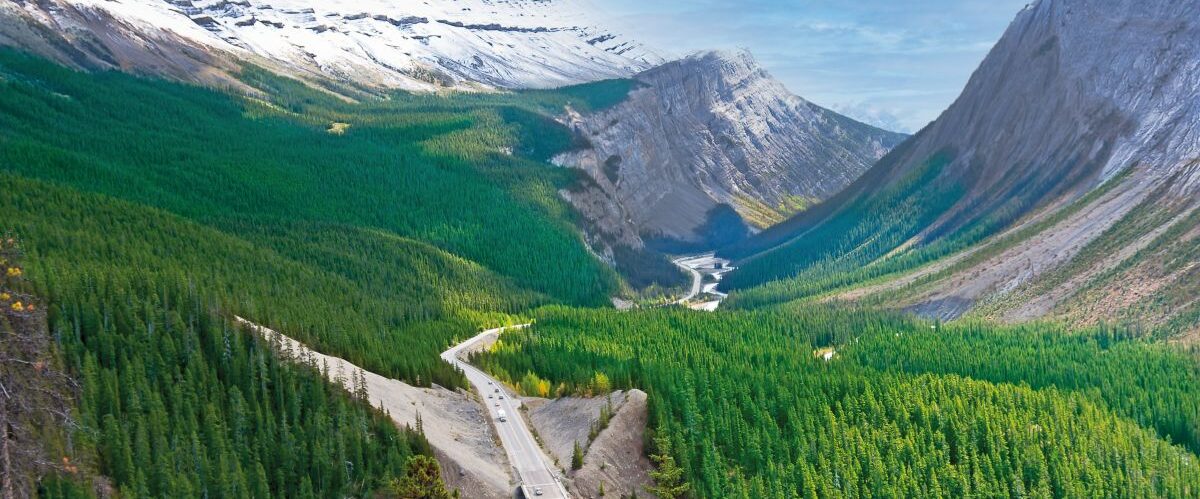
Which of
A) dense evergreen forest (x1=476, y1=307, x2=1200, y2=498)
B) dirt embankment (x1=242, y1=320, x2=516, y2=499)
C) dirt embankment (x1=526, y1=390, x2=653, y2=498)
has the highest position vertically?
Result: dense evergreen forest (x1=476, y1=307, x2=1200, y2=498)

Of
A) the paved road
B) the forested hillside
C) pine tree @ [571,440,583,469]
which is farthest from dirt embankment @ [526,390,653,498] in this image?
the forested hillside

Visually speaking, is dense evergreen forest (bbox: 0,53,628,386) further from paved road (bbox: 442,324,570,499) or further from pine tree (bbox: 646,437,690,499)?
pine tree (bbox: 646,437,690,499)

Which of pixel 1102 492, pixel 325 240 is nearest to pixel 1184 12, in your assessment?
pixel 1102 492

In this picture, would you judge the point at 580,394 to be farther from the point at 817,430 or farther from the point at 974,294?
the point at 974,294

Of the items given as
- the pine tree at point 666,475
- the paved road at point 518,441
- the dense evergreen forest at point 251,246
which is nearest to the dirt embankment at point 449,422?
the paved road at point 518,441

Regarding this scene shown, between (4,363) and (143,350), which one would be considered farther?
(143,350)

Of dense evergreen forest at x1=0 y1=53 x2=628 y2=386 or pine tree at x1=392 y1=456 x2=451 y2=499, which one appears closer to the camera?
pine tree at x1=392 y1=456 x2=451 y2=499

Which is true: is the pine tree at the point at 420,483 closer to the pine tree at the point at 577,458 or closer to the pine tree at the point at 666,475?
the pine tree at the point at 577,458
